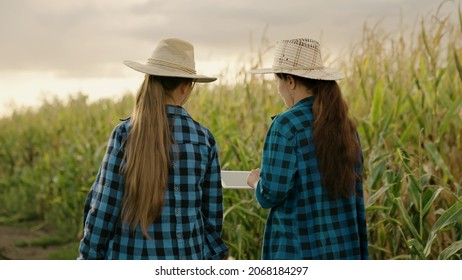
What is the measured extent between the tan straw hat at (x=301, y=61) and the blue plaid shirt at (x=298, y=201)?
3.7 inches

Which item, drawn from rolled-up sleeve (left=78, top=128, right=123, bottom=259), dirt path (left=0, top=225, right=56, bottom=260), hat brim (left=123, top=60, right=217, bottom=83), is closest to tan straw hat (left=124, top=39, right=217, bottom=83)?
hat brim (left=123, top=60, right=217, bottom=83)

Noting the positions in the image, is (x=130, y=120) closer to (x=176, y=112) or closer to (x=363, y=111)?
(x=176, y=112)

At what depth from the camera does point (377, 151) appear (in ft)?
12.1

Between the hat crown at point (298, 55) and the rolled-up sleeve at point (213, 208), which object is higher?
the hat crown at point (298, 55)

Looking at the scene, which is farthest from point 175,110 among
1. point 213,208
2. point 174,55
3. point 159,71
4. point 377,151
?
point 377,151

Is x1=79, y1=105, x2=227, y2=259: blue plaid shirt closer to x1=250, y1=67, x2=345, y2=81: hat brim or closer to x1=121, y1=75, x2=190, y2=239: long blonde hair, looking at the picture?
x1=121, y1=75, x2=190, y2=239: long blonde hair

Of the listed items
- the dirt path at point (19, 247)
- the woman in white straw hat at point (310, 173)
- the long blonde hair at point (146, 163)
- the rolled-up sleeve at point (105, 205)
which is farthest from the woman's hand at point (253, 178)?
the dirt path at point (19, 247)

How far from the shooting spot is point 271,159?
7.36 feet

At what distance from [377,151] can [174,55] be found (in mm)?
1638

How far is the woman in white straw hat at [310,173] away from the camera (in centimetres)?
226

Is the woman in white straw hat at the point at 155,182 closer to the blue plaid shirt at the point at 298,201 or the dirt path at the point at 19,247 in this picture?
the blue plaid shirt at the point at 298,201

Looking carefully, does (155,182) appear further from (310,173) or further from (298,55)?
(298,55)

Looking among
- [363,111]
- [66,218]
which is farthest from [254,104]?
[66,218]

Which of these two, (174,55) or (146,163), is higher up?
(174,55)
